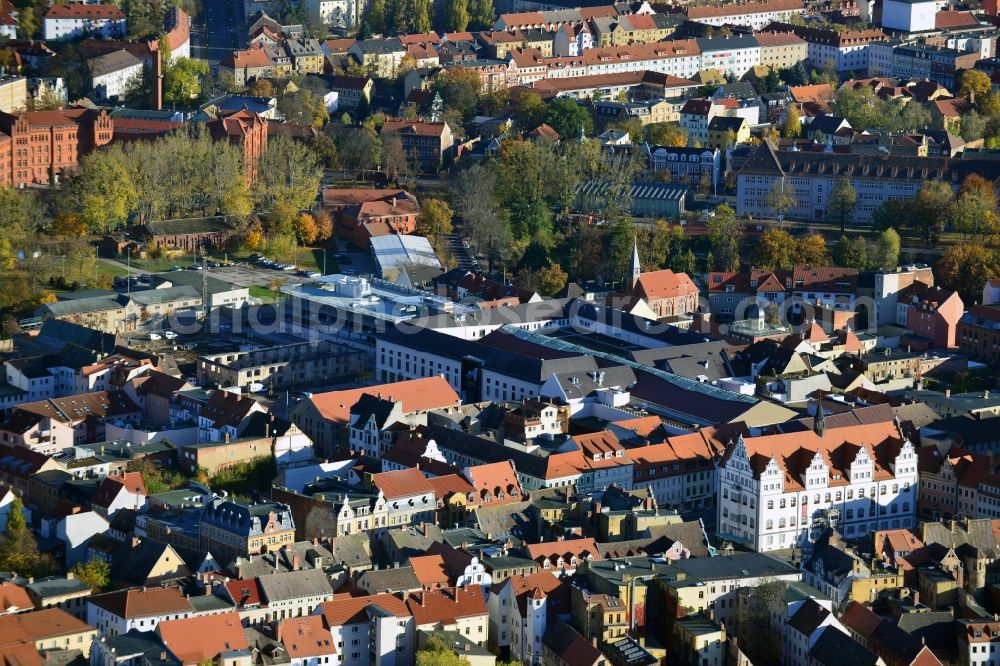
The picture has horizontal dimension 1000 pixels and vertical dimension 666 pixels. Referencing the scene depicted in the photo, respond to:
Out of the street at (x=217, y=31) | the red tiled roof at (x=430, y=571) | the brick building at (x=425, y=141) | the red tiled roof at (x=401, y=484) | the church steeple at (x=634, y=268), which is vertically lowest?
the red tiled roof at (x=430, y=571)

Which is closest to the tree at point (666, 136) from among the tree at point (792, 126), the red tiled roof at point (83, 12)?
the tree at point (792, 126)

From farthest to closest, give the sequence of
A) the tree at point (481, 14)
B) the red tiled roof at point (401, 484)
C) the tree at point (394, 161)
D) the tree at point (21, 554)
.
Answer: the tree at point (481, 14) → the tree at point (394, 161) → the red tiled roof at point (401, 484) → the tree at point (21, 554)

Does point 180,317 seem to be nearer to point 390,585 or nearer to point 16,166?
point 16,166

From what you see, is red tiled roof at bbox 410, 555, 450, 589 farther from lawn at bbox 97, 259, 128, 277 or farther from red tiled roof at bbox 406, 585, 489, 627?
lawn at bbox 97, 259, 128, 277

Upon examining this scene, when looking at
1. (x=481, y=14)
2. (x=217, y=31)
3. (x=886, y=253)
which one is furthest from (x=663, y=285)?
(x=481, y=14)

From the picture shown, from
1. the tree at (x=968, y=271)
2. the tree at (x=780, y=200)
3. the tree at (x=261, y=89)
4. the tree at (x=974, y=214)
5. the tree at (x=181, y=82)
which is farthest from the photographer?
the tree at (x=261, y=89)

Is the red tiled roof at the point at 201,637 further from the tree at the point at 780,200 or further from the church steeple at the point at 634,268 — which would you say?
the tree at the point at 780,200

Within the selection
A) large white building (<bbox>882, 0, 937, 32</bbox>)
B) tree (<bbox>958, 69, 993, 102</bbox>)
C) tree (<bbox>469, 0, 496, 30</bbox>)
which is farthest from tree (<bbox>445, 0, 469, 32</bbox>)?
tree (<bbox>958, 69, 993, 102</bbox>)
